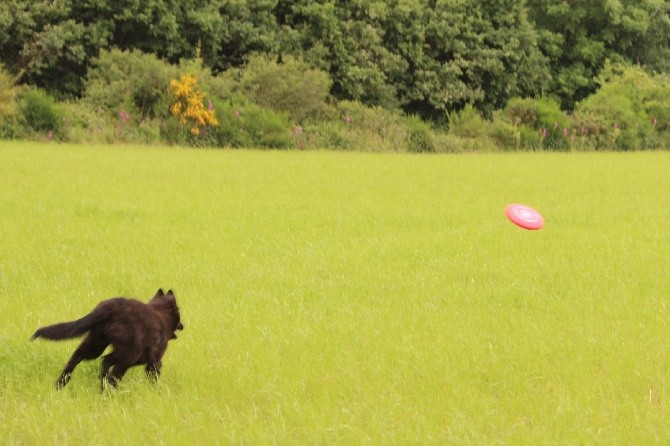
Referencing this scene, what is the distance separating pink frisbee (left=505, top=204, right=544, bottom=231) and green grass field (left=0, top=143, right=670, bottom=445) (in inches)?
4.8

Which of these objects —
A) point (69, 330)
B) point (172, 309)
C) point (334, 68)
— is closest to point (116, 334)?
point (69, 330)

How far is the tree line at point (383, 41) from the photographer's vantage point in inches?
1060

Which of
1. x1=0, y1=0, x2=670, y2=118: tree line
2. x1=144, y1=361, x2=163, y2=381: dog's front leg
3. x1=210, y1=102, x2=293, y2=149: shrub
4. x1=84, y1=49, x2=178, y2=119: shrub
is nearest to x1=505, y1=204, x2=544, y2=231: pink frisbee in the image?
Result: x1=144, y1=361, x2=163, y2=381: dog's front leg

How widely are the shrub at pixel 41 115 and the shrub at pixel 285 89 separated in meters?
6.49

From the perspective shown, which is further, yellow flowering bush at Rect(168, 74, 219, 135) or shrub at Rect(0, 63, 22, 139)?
yellow flowering bush at Rect(168, 74, 219, 135)

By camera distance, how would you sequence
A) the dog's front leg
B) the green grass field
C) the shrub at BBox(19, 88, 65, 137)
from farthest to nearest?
the shrub at BBox(19, 88, 65, 137) → the dog's front leg → the green grass field

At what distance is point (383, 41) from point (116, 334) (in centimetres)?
2991

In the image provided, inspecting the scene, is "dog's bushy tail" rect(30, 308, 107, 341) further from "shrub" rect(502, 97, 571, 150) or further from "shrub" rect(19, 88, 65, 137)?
"shrub" rect(502, 97, 571, 150)

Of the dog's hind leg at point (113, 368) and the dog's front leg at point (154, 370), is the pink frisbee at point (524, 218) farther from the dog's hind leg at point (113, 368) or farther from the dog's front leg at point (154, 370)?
the dog's hind leg at point (113, 368)

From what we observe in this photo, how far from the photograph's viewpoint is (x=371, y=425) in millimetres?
3754

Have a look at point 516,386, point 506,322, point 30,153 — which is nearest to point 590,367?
point 516,386

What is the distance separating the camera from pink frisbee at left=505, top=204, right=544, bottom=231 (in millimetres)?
9656

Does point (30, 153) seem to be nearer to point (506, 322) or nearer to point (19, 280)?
point (19, 280)

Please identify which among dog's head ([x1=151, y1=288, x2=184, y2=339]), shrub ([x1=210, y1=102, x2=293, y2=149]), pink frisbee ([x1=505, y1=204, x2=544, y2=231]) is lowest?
shrub ([x1=210, y1=102, x2=293, y2=149])
